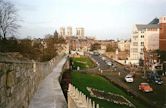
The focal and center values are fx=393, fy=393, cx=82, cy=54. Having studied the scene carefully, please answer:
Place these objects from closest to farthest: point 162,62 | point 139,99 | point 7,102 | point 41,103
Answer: point 7,102 < point 41,103 < point 139,99 < point 162,62

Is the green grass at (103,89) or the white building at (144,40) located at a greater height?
the white building at (144,40)

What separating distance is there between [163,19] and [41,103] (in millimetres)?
85678

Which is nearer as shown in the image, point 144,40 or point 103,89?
point 103,89

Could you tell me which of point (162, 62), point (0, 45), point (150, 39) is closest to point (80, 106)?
point (0, 45)

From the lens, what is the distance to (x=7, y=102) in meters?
7.43

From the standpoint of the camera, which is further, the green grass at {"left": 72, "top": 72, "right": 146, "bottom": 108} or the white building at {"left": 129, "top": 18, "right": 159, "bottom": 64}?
the white building at {"left": 129, "top": 18, "right": 159, "bottom": 64}

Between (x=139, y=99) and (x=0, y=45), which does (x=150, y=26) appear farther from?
(x=0, y=45)

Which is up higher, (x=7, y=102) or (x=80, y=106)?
(x=7, y=102)

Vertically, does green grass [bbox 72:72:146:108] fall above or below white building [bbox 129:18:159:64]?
below

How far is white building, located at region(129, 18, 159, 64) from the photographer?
113 metres

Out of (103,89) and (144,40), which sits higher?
(144,40)

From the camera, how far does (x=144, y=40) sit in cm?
11444

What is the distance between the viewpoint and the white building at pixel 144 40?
11288cm

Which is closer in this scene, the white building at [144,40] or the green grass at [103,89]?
the green grass at [103,89]
